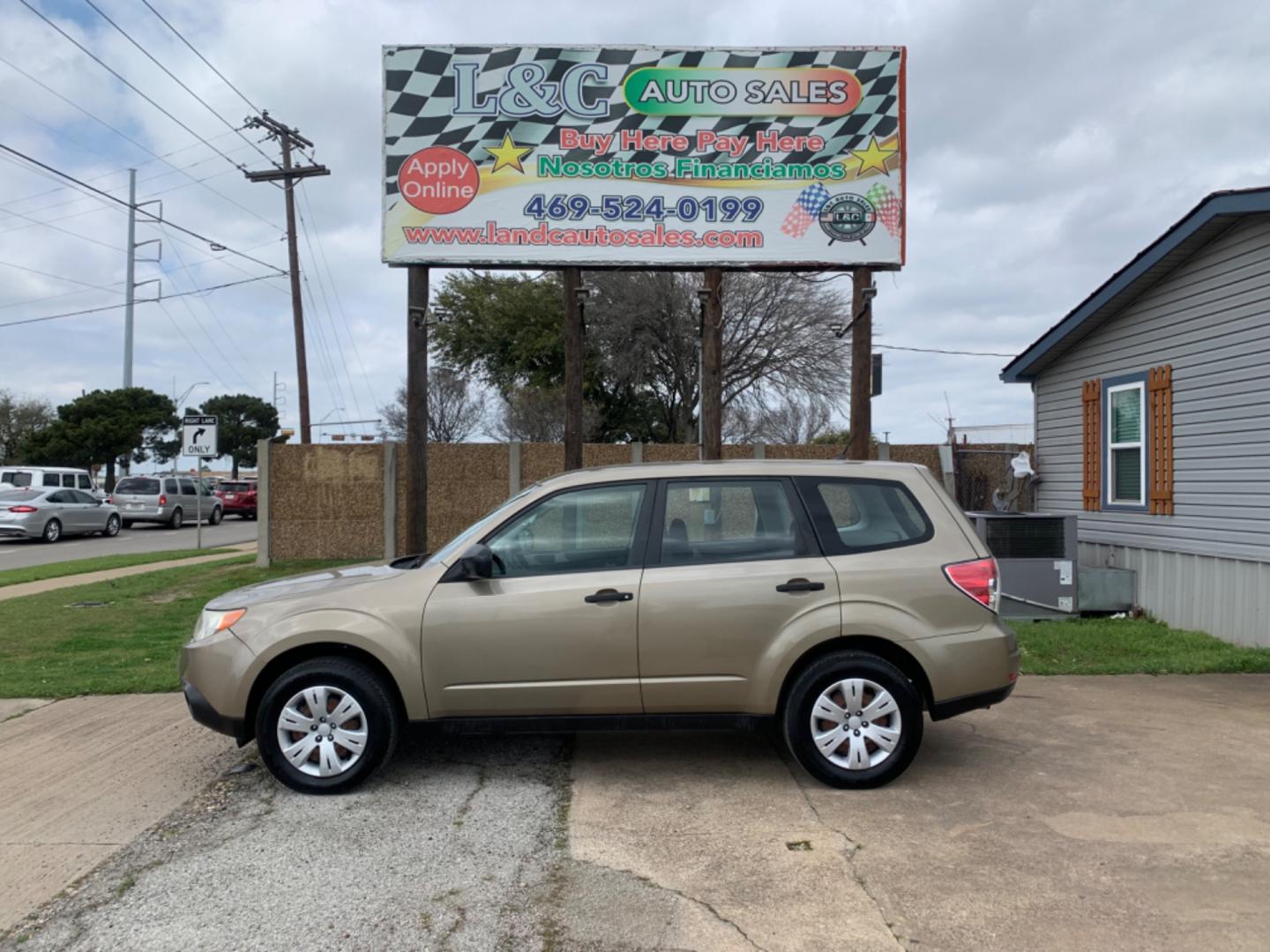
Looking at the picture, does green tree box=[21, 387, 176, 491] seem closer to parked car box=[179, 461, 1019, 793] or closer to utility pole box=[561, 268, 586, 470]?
utility pole box=[561, 268, 586, 470]

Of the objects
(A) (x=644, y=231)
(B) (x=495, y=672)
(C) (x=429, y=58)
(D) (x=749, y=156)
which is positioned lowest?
(B) (x=495, y=672)

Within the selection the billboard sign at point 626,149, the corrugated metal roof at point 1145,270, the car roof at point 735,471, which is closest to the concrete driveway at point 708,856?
the car roof at point 735,471

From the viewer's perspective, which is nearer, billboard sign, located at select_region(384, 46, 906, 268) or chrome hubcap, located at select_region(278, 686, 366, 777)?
chrome hubcap, located at select_region(278, 686, 366, 777)

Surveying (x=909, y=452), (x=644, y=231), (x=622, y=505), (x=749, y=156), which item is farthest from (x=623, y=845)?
(x=909, y=452)

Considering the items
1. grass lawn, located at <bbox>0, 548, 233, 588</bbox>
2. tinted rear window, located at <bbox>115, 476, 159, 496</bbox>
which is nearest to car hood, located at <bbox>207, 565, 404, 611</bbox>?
grass lawn, located at <bbox>0, 548, 233, 588</bbox>

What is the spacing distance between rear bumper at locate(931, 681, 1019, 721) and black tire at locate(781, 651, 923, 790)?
0.55ft

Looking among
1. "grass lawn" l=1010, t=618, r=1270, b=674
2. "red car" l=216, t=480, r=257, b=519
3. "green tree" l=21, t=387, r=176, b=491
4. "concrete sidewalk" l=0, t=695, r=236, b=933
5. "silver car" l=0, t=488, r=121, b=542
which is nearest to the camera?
"concrete sidewalk" l=0, t=695, r=236, b=933

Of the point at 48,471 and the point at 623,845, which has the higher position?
the point at 48,471

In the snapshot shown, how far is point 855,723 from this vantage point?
476 cm

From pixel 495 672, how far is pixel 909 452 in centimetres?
Result: 1028

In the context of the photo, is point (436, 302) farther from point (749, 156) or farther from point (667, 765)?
point (667, 765)

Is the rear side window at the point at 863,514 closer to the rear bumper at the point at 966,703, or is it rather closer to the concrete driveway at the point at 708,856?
the rear bumper at the point at 966,703

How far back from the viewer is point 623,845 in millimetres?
4105

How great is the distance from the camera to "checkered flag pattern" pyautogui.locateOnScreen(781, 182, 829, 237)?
30.5ft
